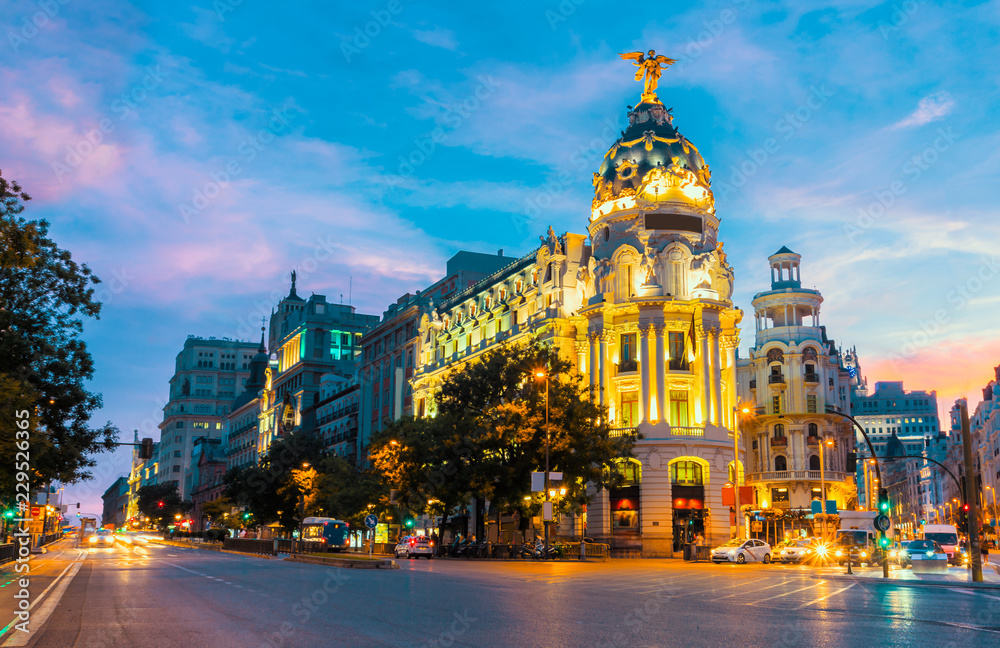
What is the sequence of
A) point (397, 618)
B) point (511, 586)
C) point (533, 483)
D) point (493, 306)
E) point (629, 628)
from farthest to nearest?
1. point (493, 306)
2. point (533, 483)
3. point (511, 586)
4. point (397, 618)
5. point (629, 628)

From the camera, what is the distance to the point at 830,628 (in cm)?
1540

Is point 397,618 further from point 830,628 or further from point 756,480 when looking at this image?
point 756,480

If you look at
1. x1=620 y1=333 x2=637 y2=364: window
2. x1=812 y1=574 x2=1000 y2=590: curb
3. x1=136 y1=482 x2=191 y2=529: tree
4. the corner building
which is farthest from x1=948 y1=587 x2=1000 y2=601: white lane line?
x1=136 y1=482 x2=191 y2=529: tree

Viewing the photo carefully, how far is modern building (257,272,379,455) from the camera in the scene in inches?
5315

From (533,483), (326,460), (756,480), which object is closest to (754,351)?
(756,480)

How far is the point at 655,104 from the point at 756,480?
40.9 m

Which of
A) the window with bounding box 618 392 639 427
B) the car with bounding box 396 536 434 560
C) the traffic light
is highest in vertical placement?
the window with bounding box 618 392 639 427

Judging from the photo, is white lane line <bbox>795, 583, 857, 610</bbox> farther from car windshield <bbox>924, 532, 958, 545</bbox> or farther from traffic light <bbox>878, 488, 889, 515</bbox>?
car windshield <bbox>924, 532, 958, 545</bbox>

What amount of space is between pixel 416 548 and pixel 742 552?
2034cm

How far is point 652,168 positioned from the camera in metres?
70.5

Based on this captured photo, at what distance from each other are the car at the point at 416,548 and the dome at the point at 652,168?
1198 inches

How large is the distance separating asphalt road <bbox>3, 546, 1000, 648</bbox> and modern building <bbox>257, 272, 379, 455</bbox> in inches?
3957

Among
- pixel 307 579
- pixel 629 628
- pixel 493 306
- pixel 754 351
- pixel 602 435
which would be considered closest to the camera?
pixel 629 628

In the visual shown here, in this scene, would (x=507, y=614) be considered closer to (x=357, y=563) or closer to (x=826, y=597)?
(x=826, y=597)
